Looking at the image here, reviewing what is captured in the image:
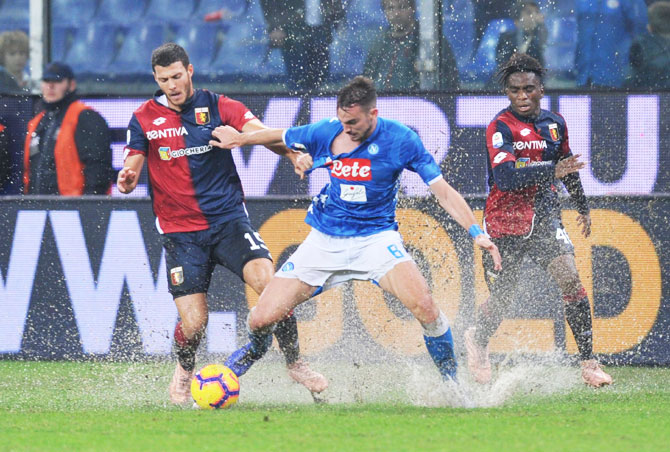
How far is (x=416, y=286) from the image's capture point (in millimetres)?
7109

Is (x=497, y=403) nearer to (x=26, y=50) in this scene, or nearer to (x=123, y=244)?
(x=123, y=244)

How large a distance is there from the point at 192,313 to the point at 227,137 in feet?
3.78

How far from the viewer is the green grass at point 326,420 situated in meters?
5.91

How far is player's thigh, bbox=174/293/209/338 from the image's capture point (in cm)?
772

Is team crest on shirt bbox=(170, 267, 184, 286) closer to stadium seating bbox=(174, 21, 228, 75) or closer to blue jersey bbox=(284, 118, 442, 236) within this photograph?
blue jersey bbox=(284, 118, 442, 236)

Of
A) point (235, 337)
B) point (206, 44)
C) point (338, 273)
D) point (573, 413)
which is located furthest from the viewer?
point (206, 44)

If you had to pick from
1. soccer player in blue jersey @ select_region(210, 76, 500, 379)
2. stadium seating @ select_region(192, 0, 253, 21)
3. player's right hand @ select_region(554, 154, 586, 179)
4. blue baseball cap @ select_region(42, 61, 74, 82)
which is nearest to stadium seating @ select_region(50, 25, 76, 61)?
blue baseball cap @ select_region(42, 61, 74, 82)

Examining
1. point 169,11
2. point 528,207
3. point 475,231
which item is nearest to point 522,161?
point 528,207

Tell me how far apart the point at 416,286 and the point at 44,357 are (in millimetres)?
4055

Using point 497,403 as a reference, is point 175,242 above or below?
above

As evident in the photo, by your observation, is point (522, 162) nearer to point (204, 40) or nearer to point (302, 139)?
point (302, 139)

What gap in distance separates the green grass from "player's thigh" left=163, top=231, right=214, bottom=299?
0.76m

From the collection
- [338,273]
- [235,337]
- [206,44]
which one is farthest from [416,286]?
[206,44]

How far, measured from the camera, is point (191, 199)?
25.7 ft
